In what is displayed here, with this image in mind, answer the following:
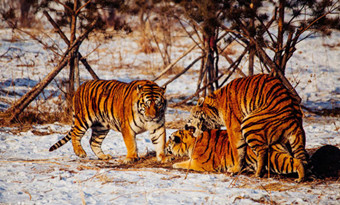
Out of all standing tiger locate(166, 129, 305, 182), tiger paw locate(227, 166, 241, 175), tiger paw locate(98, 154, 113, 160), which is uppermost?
standing tiger locate(166, 129, 305, 182)

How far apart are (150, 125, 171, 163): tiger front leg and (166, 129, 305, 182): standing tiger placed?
15 centimetres

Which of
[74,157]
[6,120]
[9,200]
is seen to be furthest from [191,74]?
[9,200]

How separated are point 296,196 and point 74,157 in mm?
3202

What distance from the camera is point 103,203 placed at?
3.41 metres

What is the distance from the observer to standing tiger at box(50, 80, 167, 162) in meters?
4.87

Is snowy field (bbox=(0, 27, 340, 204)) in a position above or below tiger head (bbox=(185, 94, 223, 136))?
below

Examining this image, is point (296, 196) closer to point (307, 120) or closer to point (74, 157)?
point (74, 157)

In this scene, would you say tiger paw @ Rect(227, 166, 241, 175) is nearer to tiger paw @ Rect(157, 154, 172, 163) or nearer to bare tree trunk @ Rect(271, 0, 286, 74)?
tiger paw @ Rect(157, 154, 172, 163)

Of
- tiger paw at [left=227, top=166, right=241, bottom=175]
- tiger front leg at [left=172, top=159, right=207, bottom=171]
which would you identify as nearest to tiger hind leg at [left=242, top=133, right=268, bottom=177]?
tiger paw at [left=227, top=166, right=241, bottom=175]

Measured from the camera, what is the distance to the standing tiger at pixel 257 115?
3.94 metres

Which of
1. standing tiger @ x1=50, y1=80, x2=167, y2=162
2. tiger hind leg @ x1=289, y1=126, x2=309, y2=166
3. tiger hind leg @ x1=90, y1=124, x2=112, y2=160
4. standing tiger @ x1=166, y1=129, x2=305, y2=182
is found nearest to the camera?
tiger hind leg @ x1=289, y1=126, x2=309, y2=166

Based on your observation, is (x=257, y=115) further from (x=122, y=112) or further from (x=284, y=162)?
(x=122, y=112)

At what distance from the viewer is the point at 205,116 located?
15.9ft

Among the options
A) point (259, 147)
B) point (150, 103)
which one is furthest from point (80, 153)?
point (259, 147)
